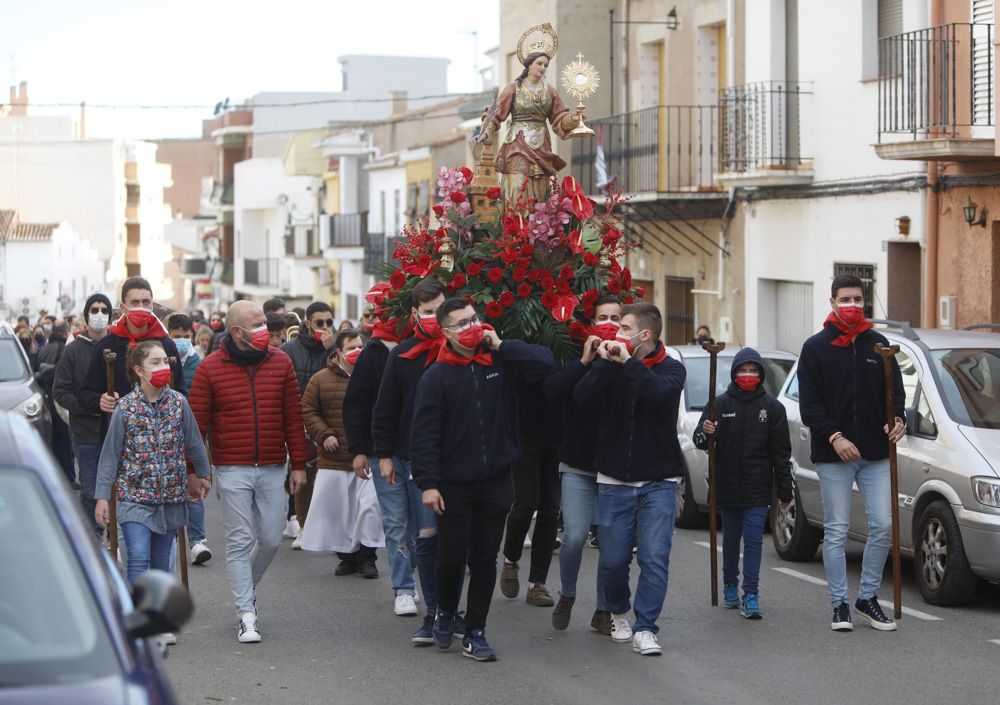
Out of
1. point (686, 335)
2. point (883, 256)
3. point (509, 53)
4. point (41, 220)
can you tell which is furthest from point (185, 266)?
point (883, 256)

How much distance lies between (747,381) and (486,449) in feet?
8.07

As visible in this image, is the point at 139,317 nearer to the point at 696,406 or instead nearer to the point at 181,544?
the point at 181,544

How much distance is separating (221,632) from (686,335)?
59.0ft

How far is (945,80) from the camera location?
18031mm

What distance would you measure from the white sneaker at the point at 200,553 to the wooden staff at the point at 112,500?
2171 mm

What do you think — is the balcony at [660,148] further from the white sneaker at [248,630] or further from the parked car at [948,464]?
the white sneaker at [248,630]

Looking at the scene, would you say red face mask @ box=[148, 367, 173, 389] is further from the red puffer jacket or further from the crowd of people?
the red puffer jacket

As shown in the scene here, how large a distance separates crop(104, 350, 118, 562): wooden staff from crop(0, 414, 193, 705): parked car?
4081mm

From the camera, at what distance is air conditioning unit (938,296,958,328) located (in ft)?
60.7

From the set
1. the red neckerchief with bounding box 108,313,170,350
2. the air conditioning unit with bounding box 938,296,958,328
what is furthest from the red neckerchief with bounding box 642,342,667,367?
the air conditioning unit with bounding box 938,296,958,328

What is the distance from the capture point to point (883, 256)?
20.3 m

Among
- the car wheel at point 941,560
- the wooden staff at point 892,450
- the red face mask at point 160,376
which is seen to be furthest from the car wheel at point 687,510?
the red face mask at point 160,376

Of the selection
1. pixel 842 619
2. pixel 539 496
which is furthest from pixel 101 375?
pixel 842 619

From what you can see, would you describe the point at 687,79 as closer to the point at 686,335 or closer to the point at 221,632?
the point at 686,335
